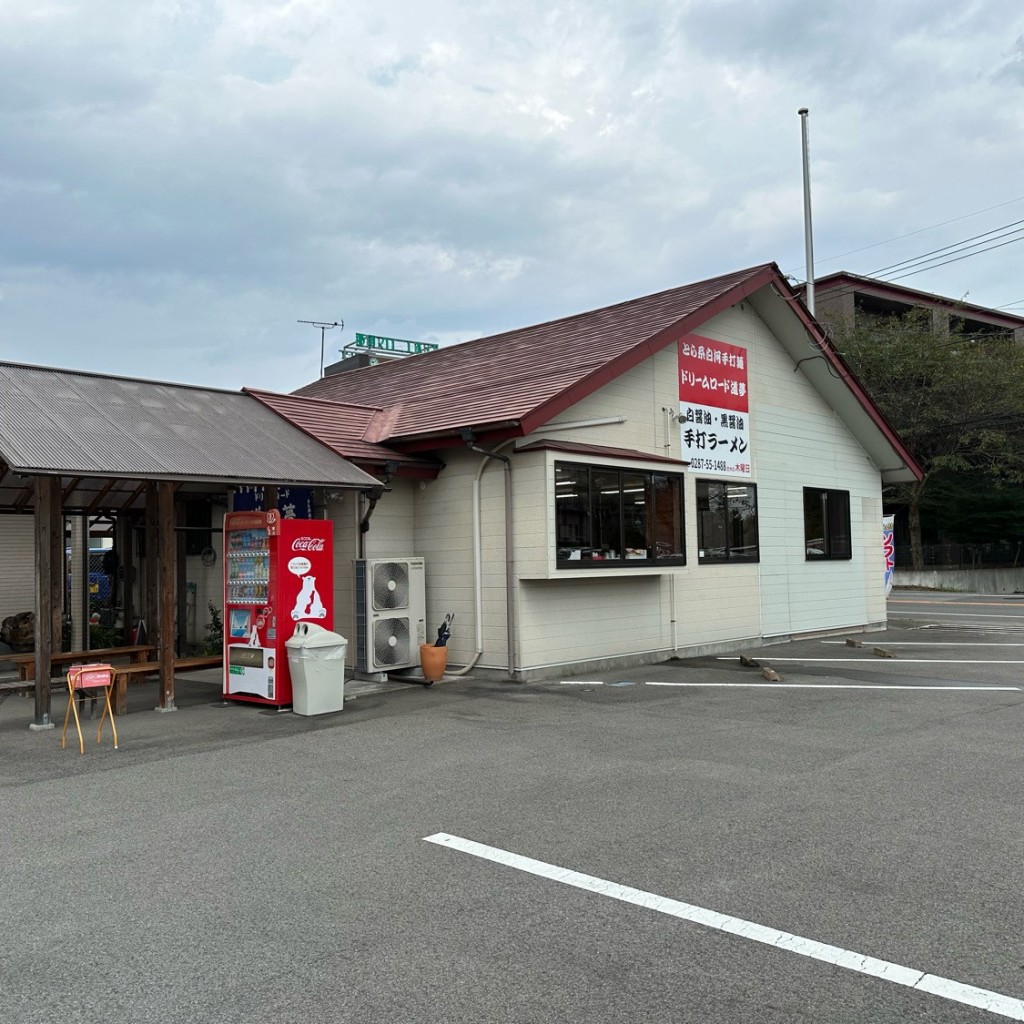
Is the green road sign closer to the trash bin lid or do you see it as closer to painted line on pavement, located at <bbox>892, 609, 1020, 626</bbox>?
painted line on pavement, located at <bbox>892, 609, 1020, 626</bbox>

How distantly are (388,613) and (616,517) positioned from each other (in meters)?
3.23

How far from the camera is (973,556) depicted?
3534 centimetres

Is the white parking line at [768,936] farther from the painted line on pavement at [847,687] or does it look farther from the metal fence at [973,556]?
the metal fence at [973,556]

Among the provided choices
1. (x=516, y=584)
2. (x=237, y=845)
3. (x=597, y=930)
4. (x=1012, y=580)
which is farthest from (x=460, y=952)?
(x=1012, y=580)

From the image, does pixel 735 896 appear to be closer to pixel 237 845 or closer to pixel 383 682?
pixel 237 845

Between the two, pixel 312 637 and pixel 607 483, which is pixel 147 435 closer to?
pixel 312 637

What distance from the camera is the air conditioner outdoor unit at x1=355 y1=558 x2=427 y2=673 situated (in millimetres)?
11289

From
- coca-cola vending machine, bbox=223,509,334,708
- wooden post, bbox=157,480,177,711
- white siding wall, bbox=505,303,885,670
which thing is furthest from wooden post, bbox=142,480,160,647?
white siding wall, bbox=505,303,885,670

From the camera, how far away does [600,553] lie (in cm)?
1177

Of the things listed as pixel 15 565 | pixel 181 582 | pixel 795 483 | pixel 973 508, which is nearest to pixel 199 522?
pixel 181 582

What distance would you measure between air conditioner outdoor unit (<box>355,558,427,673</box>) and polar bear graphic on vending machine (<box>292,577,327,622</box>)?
43.6 inches

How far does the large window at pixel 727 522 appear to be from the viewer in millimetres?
14258

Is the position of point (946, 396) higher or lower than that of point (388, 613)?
higher

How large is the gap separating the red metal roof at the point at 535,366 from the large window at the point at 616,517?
103cm
